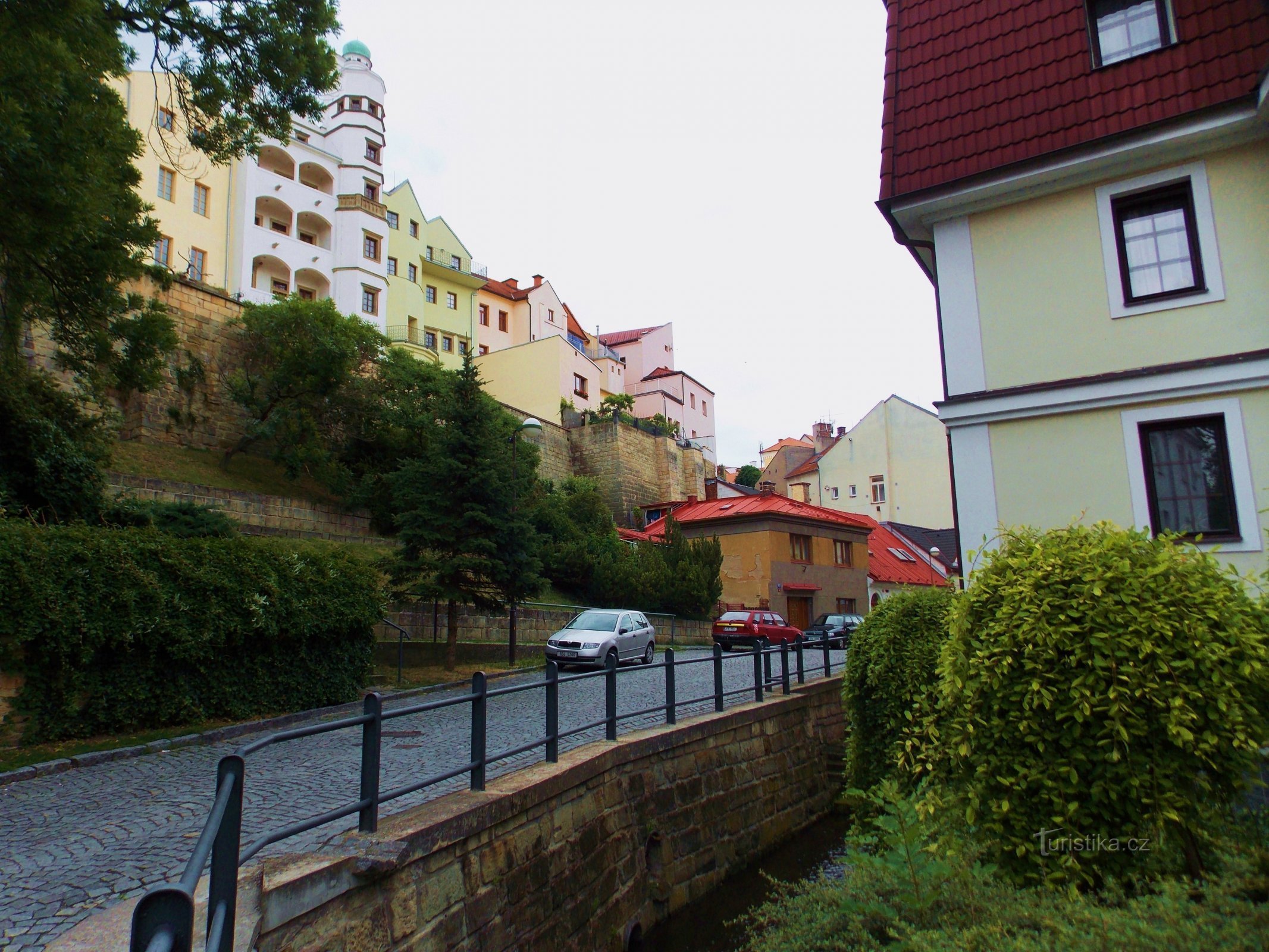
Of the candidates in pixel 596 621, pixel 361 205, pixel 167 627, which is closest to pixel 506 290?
pixel 361 205

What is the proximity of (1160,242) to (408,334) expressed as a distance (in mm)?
44852

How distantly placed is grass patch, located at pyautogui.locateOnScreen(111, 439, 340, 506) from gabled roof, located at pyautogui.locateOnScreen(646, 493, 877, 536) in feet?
50.7

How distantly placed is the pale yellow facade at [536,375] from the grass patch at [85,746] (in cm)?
4019

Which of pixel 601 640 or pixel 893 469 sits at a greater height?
pixel 893 469

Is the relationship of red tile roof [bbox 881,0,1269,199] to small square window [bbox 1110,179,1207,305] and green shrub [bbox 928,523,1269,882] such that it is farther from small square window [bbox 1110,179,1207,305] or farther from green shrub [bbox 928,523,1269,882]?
green shrub [bbox 928,523,1269,882]

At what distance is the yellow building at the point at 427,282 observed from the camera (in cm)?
5041

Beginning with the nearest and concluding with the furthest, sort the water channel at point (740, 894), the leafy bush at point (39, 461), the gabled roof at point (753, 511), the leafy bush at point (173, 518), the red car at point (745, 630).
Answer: the water channel at point (740, 894)
the leafy bush at point (39, 461)
the leafy bush at point (173, 518)
the red car at point (745, 630)
the gabled roof at point (753, 511)

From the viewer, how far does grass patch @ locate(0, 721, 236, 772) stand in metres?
8.19

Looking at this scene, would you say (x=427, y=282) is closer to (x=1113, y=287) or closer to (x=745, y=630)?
(x=745, y=630)

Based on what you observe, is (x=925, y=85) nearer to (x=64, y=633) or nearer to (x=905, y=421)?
(x=64, y=633)

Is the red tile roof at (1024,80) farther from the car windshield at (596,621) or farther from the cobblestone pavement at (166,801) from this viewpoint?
the car windshield at (596,621)

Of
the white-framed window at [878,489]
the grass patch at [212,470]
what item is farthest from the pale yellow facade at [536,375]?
the grass patch at [212,470]

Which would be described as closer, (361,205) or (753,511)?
(753,511)

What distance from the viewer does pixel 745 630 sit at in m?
27.3
